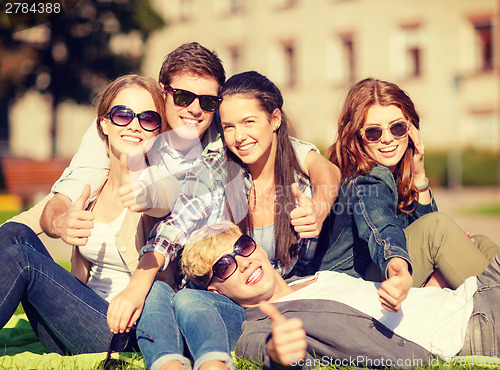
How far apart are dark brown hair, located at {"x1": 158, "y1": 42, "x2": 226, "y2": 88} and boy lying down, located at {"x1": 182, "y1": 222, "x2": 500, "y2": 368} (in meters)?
1.12

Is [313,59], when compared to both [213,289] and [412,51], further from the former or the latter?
[213,289]

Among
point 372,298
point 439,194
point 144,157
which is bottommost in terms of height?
point 439,194

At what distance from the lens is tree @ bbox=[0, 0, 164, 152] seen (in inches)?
691

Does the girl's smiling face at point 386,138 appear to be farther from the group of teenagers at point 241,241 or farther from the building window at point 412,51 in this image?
the building window at point 412,51

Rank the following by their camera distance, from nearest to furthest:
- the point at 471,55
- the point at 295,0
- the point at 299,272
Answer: the point at 299,272, the point at 471,55, the point at 295,0

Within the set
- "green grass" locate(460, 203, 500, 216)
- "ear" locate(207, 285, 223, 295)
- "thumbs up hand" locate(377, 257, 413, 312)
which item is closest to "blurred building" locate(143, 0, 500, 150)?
"green grass" locate(460, 203, 500, 216)

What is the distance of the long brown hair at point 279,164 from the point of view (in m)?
3.79

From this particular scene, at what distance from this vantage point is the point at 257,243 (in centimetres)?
379

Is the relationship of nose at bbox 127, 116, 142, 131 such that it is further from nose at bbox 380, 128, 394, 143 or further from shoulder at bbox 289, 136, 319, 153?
nose at bbox 380, 128, 394, 143

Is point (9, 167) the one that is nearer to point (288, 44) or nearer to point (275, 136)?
point (275, 136)

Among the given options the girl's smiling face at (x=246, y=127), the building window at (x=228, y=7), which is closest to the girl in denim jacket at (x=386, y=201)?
the girl's smiling face at (x=246, y=127)

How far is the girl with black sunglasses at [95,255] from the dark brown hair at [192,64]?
22 cm

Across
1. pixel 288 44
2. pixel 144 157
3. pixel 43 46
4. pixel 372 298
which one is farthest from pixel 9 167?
pixel 288 44

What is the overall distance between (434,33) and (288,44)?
629cm
